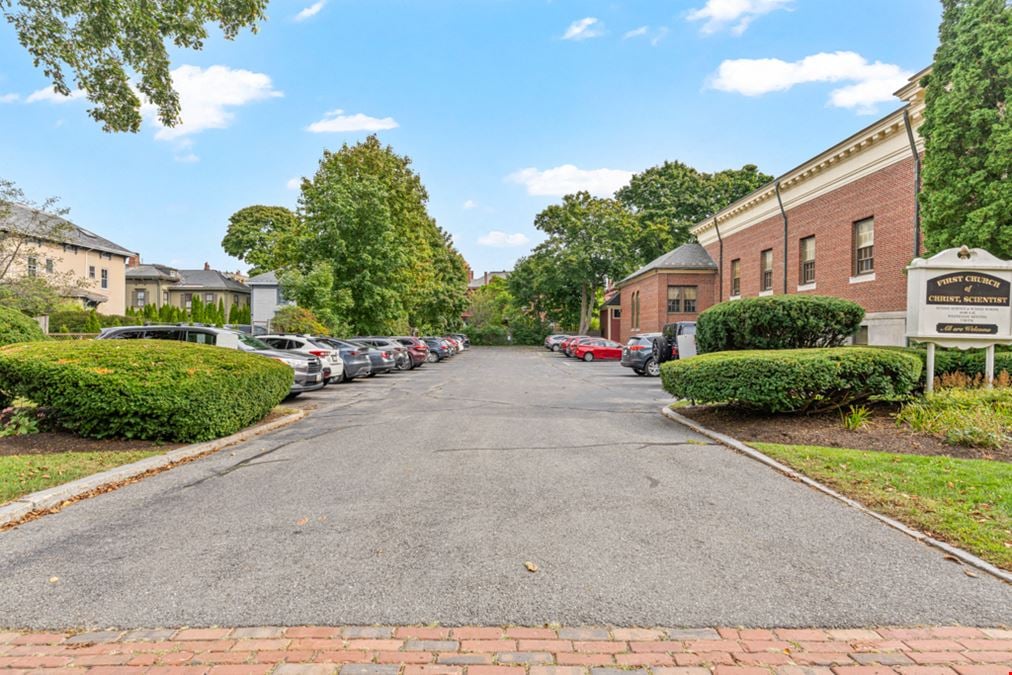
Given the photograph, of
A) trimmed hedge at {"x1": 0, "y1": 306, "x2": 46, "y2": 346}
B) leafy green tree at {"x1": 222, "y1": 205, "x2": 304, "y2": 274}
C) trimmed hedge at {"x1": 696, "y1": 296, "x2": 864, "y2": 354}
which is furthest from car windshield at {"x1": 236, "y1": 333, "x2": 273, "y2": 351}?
leafy green tree at {"x1": 222, "y1": 205, "x2": 304, "y2": 274}

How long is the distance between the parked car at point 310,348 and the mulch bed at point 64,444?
8.42 m

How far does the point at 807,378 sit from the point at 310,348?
44.5 ft

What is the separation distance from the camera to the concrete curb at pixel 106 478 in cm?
523

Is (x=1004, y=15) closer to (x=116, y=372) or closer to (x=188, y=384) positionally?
(x=188, y=384)

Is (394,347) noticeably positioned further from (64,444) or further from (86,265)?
(86,265)

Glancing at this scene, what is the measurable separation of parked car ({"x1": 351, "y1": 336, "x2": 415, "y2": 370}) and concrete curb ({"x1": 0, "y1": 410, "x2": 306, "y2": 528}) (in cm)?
1607

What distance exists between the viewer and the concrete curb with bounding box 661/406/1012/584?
13.3ft

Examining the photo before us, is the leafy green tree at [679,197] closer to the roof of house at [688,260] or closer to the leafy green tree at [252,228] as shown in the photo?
the roof of house at [688,260]

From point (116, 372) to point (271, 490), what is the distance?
3.74 metres

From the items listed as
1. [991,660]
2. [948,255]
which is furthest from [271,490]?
[948,255]

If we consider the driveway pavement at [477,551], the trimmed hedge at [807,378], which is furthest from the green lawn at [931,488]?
the trimmed hedge at [807,378]

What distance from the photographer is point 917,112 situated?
16.8 meters

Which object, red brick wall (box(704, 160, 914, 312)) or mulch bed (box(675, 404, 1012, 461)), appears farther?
red brick wall (box(704, 160, 914, 312))

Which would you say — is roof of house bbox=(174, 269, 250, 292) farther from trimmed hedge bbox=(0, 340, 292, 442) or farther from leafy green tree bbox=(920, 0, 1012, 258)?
leafy green tree bbox=(920, 0, 1012, 258)
